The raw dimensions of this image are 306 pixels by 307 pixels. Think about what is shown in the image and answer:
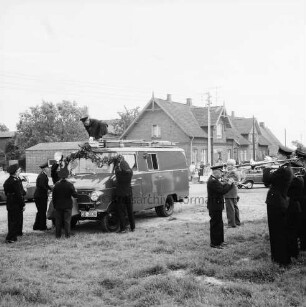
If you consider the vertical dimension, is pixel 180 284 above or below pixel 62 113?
below

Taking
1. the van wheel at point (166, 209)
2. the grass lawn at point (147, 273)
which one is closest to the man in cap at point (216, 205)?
the grass lawn at point (147, 273)

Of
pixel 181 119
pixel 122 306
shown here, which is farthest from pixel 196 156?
pixel 122 306

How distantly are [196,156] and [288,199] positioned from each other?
41.6 meters

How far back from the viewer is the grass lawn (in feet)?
20.8

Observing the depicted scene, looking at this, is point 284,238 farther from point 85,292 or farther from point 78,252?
point 78,252

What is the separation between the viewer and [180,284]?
6.80 m

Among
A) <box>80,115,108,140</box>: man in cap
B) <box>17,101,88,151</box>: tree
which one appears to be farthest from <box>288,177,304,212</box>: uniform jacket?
<box>17,101,88,151</box>: tree

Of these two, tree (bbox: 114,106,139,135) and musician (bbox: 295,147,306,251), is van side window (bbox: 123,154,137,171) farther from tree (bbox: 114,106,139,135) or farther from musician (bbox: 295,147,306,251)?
tree (bbox: 114,106,139,135)

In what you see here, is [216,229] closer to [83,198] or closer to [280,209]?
[280,209]

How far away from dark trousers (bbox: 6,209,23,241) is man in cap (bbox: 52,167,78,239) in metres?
0.87

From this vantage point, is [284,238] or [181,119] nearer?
[284,238]

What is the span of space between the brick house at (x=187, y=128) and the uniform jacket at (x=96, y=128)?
33714mm

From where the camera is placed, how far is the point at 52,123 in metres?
68.1

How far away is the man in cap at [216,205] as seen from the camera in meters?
9.80
